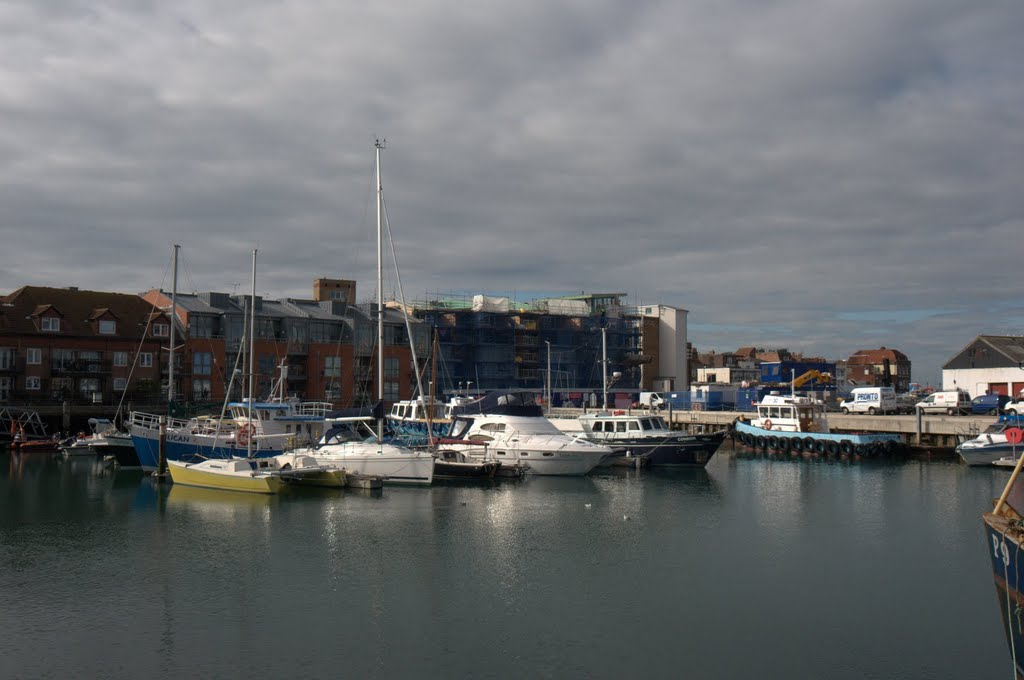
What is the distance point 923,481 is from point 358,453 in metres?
27.9

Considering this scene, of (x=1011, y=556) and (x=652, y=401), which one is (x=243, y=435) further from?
(x=652, y=401)

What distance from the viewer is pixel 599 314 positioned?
375ft

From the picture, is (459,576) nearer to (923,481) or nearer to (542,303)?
(923,481)

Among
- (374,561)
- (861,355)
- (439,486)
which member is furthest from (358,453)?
(861,355)

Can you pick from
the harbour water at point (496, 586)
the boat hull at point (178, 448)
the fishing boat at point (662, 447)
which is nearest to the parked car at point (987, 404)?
the fishing boat at point (662, 447)

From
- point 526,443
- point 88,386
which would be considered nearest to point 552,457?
point 526,443

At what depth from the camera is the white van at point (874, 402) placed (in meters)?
71.5

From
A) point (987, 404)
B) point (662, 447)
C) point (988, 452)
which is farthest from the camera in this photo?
point (987, 404)

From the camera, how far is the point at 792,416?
59531 millimetres

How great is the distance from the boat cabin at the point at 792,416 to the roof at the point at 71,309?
5053 cm

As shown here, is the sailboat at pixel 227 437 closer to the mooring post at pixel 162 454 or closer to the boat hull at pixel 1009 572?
the mooring post at pixel 162 454

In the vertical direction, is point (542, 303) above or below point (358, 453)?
above

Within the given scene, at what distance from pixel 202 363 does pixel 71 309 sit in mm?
11048

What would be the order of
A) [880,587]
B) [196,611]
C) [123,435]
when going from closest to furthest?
1. [196,611]
2. [880,587]
3. [123,435]
